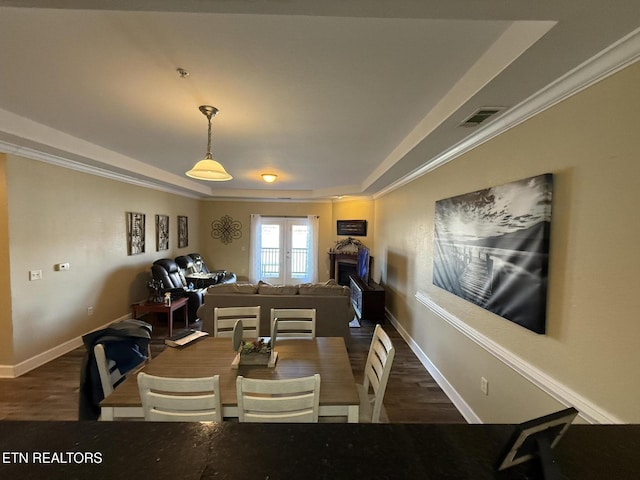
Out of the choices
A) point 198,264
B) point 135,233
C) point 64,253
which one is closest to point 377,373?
point 64,253

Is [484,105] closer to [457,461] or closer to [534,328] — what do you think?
[534,328]

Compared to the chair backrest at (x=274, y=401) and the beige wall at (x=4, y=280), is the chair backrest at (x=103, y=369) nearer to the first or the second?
the chair backrest at (x=274, y=401)

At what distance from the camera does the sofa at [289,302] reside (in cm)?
378

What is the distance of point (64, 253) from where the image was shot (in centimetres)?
375

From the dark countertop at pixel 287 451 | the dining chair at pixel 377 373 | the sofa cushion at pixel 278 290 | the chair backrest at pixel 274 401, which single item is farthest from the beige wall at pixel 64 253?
the dining chair at pixel 377 373

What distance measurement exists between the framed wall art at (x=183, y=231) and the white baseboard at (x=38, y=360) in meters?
3.09

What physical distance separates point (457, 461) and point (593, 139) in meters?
1.71

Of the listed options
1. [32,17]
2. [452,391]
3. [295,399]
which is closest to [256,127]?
[32,17]

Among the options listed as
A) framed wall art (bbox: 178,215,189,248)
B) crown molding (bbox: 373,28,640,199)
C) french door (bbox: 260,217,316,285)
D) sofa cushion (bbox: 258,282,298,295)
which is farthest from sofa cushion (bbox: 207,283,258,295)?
french door (bbox: 260,217,316,285)

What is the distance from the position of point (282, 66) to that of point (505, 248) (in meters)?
1.92

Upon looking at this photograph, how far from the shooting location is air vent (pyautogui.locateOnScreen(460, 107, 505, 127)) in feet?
6.48

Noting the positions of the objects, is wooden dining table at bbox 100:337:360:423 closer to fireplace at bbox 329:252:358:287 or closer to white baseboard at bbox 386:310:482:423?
white baseboard at bbox 386:310:482:423

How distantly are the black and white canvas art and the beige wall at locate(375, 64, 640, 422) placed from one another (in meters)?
0.06

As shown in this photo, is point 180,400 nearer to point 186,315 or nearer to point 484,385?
point 484,385
